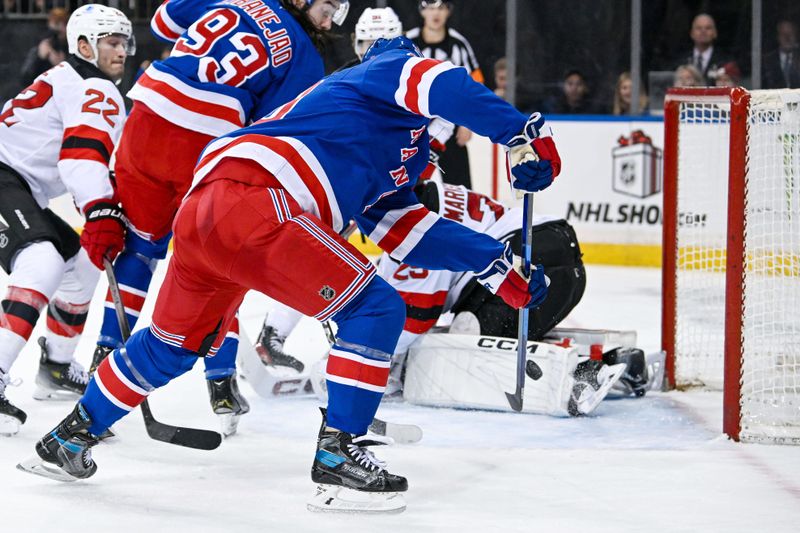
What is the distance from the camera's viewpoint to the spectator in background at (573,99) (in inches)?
270

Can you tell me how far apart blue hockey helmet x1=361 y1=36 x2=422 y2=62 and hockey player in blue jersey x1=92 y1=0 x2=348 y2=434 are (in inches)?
22.0

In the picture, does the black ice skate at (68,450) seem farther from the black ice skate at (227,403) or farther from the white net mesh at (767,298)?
the white net mesh at (767,298)

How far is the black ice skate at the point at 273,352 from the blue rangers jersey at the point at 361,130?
1468 mm

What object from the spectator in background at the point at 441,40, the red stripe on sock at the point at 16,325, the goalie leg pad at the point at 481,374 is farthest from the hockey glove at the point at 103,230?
the spectator in background at the point at 441,40

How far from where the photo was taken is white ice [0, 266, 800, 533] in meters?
2.32

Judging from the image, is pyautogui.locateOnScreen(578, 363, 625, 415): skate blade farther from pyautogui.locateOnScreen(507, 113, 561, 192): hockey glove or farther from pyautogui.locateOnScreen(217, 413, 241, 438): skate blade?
pyautogui.locateOnScreen(507, 113, 561, 192): hockey glove

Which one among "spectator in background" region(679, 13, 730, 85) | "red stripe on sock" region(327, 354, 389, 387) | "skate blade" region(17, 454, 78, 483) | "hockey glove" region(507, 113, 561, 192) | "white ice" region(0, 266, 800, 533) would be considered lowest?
"white ice" region(0, 266, 800, 533)

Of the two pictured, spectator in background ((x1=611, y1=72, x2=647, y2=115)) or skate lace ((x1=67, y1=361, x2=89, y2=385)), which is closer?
Answer: skate lace ((x1=67, y1=361, x2=89, y2=385))

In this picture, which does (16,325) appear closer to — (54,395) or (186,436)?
(54,395)

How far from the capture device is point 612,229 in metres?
6.52

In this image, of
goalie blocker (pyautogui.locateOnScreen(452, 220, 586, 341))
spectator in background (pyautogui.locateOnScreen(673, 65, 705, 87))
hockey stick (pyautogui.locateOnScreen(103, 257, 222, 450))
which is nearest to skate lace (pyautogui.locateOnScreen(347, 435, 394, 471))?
hockey stick (pyautogui.locateOnScreen(103, 257, 222, 450))

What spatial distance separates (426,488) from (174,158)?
104 cm

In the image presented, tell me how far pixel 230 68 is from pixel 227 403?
2.61 feet

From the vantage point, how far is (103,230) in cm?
304
